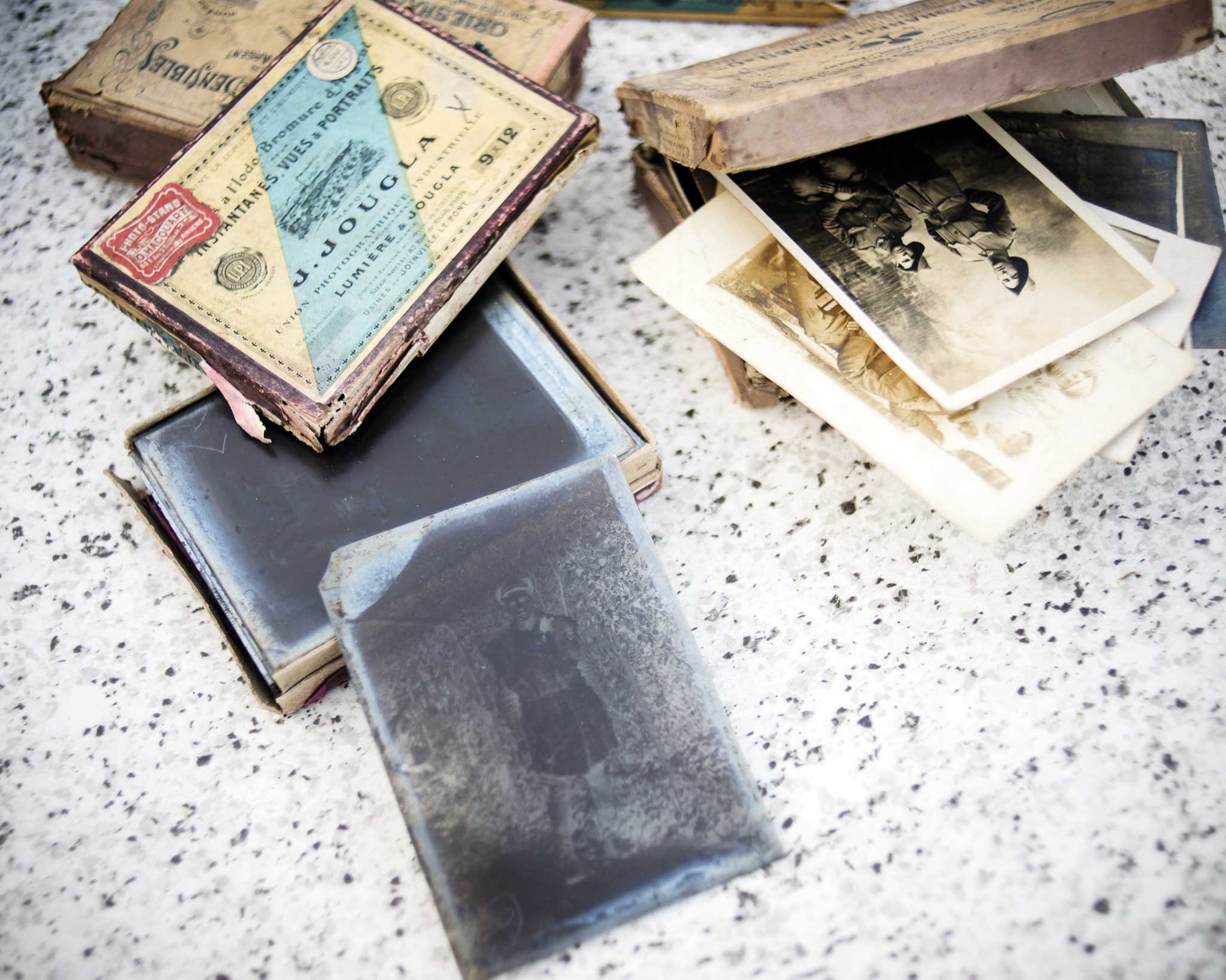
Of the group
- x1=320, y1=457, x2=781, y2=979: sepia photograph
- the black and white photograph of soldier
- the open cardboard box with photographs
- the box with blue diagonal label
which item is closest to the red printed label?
the box with blue diagonal label

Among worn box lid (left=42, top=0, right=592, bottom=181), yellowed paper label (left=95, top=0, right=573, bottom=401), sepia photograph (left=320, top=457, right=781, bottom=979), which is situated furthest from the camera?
worn box lid (left=42, top=0, right=592, bottom=181)

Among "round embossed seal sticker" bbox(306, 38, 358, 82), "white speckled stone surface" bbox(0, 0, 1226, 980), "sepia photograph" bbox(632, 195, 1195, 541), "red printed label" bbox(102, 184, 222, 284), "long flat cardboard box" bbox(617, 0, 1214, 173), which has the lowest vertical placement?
"white speckled stone surface" bbox(0, 0, 1226, 980)

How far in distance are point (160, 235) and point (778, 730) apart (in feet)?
2.31

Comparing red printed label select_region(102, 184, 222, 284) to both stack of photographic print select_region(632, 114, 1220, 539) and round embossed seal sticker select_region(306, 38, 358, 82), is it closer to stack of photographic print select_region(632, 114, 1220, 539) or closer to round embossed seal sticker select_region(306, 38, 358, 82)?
round embossed seal sticker select_region(306, 38, 358, 82)

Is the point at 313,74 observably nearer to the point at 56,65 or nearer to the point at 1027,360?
the point at 56,65

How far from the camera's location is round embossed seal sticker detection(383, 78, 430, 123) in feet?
2.61

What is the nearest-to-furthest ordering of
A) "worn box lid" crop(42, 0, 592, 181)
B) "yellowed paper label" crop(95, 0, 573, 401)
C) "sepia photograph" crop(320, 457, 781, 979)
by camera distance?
"sepia photograph" crop(320, 457, 781, 979)
"yellowed paper label" crop(95, 0, 573, 401)
"worn box lid" crop(42, 0, 592, 181)

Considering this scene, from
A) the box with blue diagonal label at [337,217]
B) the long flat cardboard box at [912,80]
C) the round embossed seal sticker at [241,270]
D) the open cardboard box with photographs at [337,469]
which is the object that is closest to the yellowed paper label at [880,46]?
the long flat cardboard box at [912,80]

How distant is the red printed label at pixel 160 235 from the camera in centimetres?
76

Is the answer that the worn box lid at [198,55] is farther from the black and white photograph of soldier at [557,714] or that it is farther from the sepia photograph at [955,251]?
the black and white photograph of soldier at [557,714]

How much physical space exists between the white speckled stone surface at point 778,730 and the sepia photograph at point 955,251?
154 mm

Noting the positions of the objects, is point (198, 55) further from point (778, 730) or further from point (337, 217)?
point (778, 730)

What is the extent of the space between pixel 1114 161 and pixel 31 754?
1.14 metres

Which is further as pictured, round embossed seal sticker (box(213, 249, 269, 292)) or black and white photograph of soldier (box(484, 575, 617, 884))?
round embossed seal sticker (box(213, 249, 269, 292))
